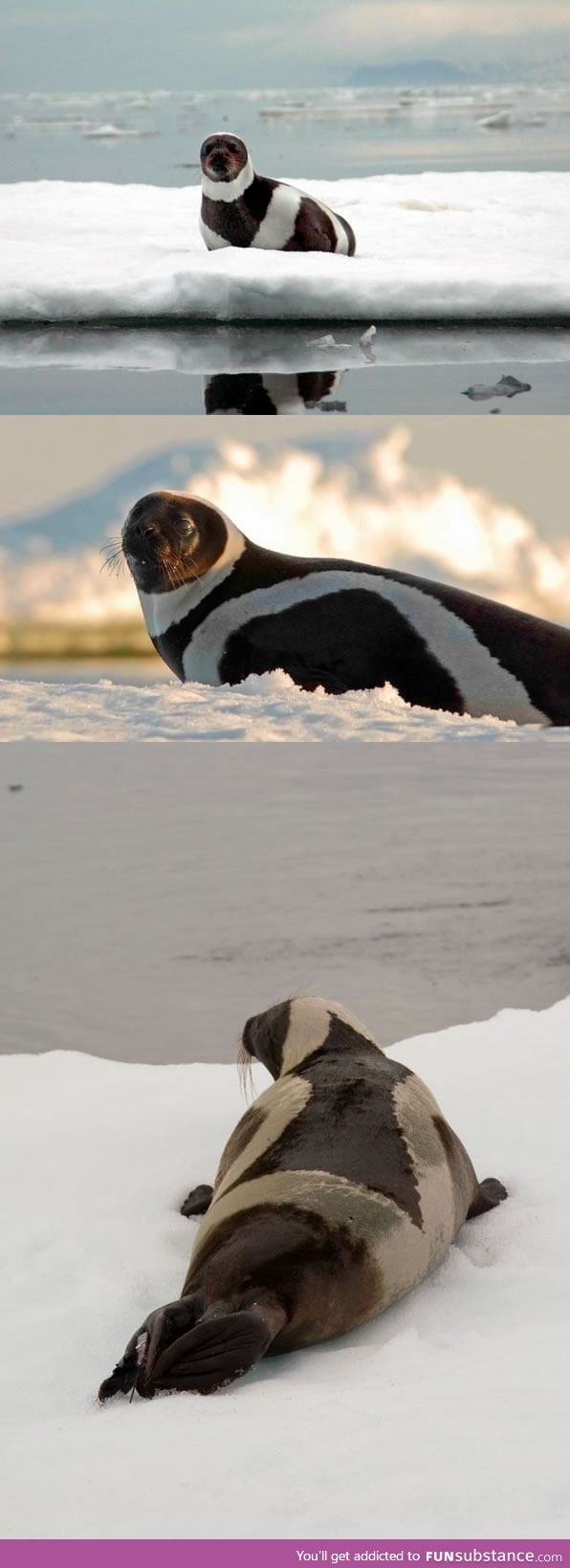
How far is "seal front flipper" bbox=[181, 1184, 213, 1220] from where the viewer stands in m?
2.31

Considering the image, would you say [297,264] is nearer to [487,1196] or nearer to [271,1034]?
[271,1034]

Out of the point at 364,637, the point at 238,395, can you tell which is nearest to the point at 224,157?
the point at 238,395

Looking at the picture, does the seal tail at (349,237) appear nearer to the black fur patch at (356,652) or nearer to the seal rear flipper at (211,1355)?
the black fur patch at (356,652)

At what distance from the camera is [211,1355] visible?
1735 mm

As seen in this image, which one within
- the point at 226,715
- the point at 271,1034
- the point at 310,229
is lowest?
the point at 271,1034

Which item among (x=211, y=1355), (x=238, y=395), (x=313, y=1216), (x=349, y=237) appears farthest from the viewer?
(x=349, y=237)

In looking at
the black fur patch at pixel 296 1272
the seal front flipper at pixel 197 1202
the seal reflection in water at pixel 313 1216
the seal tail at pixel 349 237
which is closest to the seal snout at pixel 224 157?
the seal tail at pixel 349 237

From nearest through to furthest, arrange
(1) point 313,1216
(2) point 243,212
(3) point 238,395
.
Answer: (1) point 313,1216 < (3) point 238,395 < (2) point 243,212

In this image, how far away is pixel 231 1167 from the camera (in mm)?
2158

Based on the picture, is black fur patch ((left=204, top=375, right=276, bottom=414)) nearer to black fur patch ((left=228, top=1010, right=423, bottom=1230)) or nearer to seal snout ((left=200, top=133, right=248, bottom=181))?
seal snout ((left=200, top=133, right=248, bottom=181))

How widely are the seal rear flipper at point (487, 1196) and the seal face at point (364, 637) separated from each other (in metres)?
0.79

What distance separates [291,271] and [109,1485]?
337 cm

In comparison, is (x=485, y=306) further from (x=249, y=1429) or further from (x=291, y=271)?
(x=249, y=1429)

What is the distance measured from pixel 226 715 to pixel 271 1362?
1.23 m
